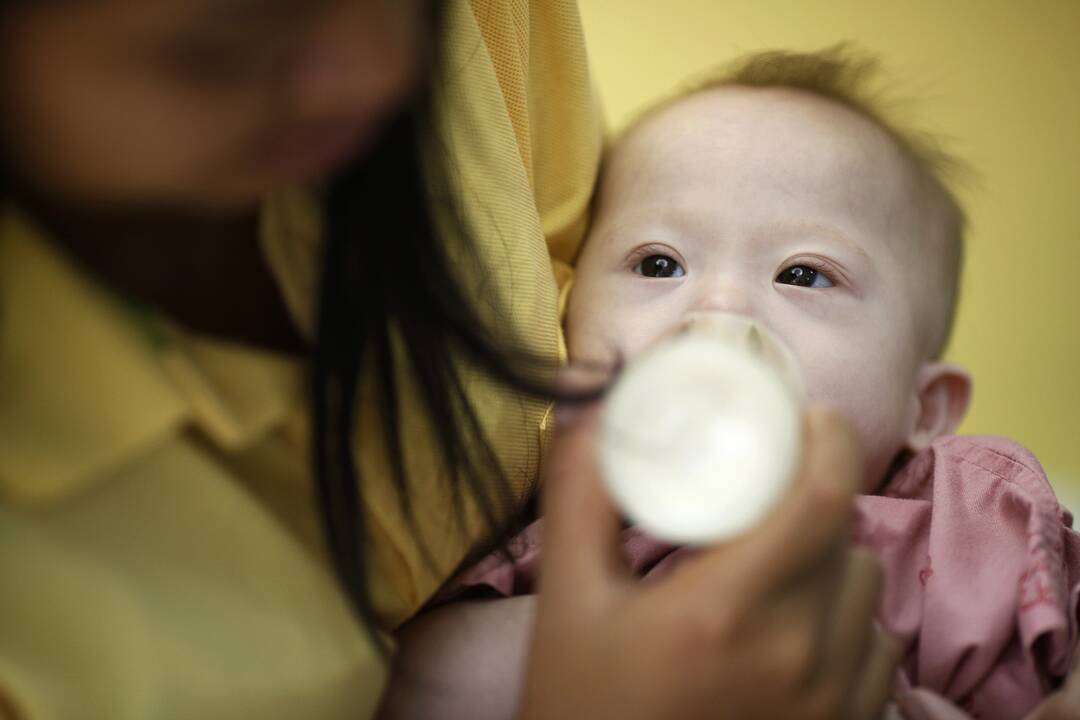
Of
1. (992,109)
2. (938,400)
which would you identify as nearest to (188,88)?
(938,400)

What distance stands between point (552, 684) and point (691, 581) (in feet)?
0.22

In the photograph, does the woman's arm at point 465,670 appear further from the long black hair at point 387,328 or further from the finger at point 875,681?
the finger at point 875,681

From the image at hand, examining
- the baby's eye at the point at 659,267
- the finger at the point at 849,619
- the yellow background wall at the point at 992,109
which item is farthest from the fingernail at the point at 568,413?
the yellow background wall at the point at 992,109

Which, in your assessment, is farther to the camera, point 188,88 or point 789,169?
point 789,169

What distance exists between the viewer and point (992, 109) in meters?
1.15

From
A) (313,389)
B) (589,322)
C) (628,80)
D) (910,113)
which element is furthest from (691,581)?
(628,80)

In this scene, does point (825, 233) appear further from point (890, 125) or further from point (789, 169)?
point (890, 125)

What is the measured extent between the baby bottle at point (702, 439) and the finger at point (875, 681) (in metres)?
0.14

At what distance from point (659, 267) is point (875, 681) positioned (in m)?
0.34

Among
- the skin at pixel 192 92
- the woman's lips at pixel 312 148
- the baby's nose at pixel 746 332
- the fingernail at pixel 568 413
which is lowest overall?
the baby's nose at pixel 746 332

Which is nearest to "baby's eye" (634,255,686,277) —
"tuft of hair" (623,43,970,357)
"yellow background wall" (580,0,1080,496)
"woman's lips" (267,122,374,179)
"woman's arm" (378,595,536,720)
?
"tuft of hair" (623,43,970,357)

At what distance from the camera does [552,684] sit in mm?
367

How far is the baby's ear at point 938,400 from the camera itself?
73 centimetres

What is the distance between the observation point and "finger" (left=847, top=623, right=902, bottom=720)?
0.42 meters
